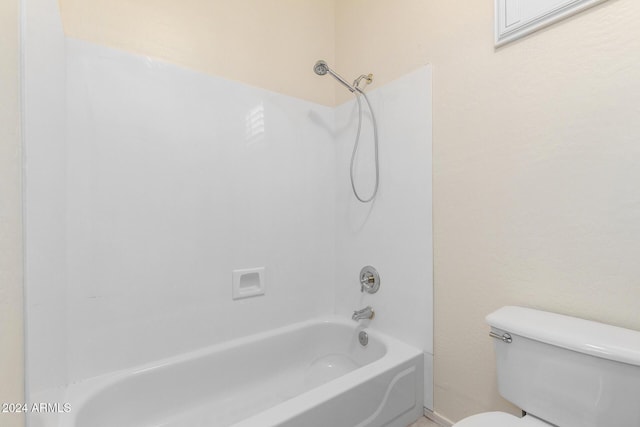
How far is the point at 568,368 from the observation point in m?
0.86

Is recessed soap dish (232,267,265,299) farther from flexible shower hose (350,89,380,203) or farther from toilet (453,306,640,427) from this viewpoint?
toilet (453,306,640,427)

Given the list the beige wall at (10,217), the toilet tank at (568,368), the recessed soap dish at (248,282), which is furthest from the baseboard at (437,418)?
the beige wall at (10,217)

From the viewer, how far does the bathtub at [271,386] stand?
3.59 ft

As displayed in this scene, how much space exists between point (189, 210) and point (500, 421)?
149cm

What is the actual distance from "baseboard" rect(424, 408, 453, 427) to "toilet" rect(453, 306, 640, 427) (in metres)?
0.46

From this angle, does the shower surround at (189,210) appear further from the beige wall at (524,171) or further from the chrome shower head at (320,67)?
the chrome shower head at (320,67)

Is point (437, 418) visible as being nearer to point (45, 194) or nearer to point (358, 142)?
point (358, 142)

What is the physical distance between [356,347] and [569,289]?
110 centimetres

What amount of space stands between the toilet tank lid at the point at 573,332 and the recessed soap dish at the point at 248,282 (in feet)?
3.70

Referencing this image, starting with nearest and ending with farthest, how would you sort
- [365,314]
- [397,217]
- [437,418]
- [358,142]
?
[437,418], [397,217], [365,314], [358,142]

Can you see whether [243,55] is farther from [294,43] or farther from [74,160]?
[74,160]

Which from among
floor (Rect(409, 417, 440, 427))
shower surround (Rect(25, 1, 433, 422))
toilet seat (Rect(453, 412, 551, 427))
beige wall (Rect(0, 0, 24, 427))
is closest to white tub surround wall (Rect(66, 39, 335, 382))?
shower surround (Rect(25, 1, 433, 422))

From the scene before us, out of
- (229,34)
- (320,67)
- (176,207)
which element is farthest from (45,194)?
(320,67)

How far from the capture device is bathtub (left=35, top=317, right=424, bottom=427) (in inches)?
43.1
